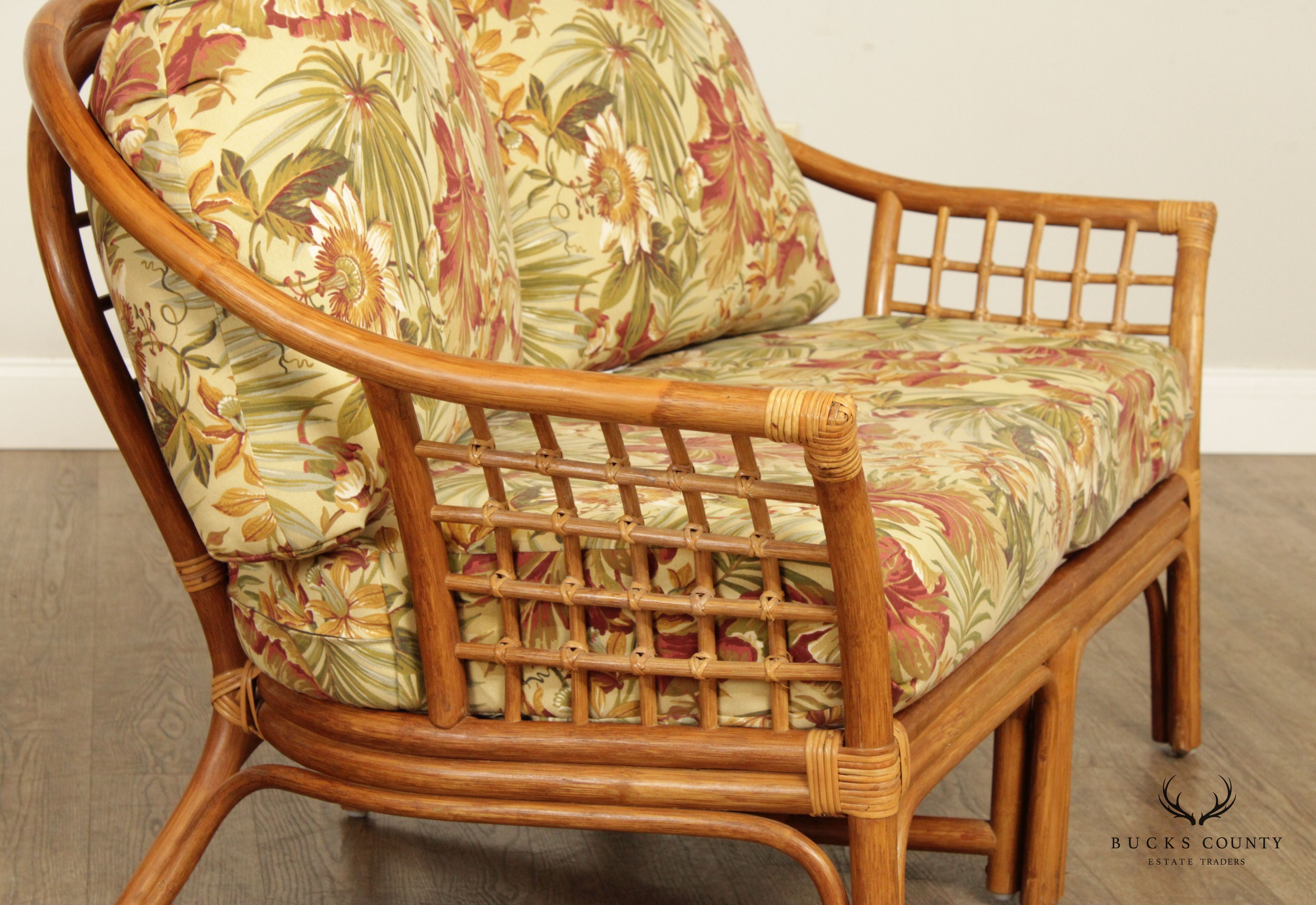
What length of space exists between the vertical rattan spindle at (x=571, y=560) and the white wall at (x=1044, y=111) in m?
Result: 2.00

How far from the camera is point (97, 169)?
2.73ft

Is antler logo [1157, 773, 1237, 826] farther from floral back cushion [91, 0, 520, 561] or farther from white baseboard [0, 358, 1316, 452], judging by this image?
white baseboard [0, 358, 1316, 452]

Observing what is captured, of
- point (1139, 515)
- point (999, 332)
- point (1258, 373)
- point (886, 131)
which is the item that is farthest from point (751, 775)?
point (1258, 373)

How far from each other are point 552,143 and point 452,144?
297 millimetres

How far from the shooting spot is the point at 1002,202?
5.47 feet

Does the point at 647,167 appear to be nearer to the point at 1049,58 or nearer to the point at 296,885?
the point at 296,885

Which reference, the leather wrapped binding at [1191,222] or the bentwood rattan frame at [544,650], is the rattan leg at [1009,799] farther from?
the leather wrapped binding at [1191,222]

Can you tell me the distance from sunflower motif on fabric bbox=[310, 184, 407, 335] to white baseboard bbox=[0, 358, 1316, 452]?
6.69ft

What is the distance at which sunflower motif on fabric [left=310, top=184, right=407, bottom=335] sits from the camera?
2.88 feet

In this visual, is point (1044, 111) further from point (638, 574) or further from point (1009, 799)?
point (638, 574)

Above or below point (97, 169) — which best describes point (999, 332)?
below

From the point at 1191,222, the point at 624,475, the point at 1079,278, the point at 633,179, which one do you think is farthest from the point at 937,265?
the point at 624,475

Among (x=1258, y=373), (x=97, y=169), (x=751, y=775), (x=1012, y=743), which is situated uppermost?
(x=97, y=169)

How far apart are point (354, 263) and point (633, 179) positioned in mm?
536
